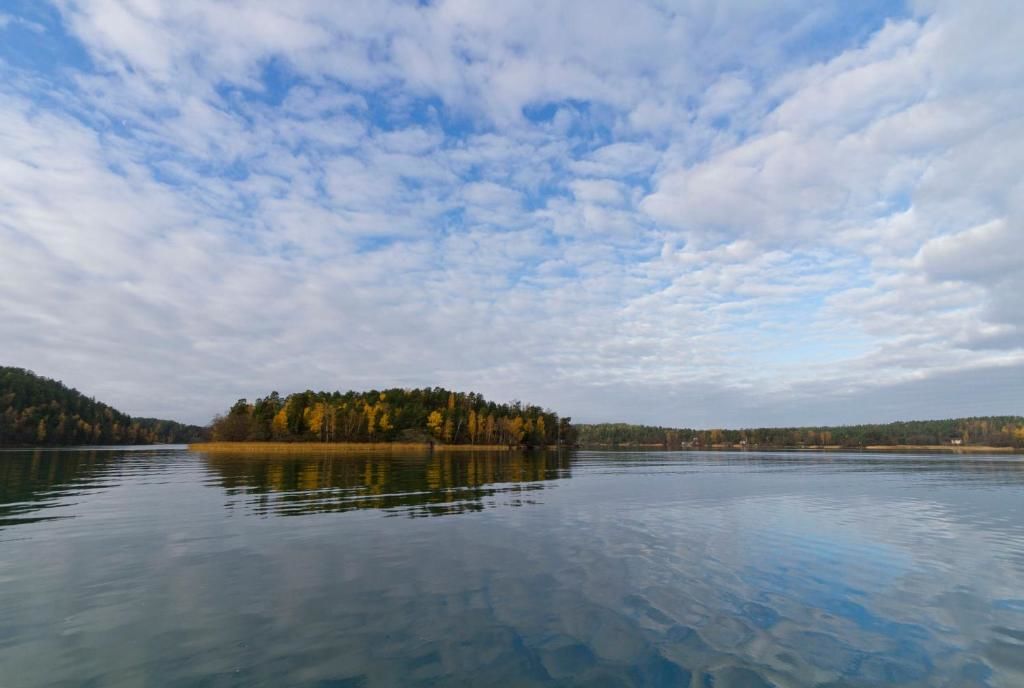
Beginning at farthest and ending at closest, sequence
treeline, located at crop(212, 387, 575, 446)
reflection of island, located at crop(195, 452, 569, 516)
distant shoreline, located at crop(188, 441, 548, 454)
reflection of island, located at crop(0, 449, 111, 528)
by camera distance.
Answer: treeline, located at crop(212, 387, 575, 446) < distant shoreline, located at crop(188, 441, 548, 454) < reflection of island, located at crop(195, 452, 569, 516) < reflection of island, located at crop(0, 449, 111, 528)

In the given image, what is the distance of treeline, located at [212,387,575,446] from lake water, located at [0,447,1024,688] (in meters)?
139

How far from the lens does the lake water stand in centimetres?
970

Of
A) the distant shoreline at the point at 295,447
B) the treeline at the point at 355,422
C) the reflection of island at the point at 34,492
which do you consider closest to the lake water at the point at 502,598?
the reflection of island at the point at 34,492

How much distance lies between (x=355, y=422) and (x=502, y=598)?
167 meters

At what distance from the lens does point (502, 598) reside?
45.6 feet

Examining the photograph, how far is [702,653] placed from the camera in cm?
1040

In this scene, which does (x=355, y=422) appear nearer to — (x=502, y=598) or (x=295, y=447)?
(x=295, y=447)

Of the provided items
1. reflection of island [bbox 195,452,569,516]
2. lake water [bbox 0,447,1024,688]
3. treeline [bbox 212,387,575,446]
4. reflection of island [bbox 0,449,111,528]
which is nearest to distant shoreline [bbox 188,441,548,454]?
treeline [bbox 212,387,575,446]

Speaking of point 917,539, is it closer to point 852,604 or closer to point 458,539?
point 852,604

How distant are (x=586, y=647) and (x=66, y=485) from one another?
50607 mm

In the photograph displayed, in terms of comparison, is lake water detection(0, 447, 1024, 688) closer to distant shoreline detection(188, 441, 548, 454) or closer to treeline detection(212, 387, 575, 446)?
distant shoreline detection(188, 441, 548, 454)

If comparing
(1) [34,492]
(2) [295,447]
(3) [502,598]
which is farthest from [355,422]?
(3) [502,598]

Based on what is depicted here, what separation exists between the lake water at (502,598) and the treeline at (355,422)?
138609 mm

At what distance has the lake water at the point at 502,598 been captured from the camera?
9.70m
